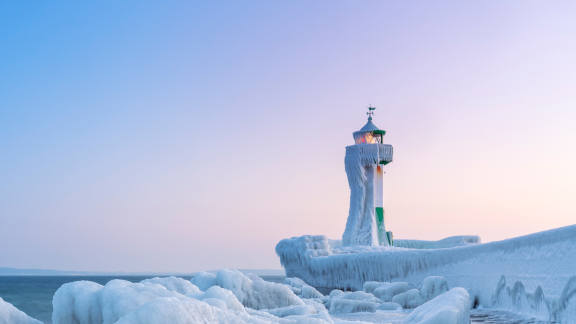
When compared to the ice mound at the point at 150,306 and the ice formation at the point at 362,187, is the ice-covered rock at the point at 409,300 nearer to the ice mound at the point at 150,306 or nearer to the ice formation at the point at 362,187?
the ice mound at the point at 150,306

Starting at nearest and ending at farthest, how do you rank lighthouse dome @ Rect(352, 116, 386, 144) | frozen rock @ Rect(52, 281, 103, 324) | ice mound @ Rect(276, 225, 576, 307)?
frozen rock @ Rect(52, 281, 103, 324) < ice mound @ Rect(276, 225, 576, 307) < lighthouse dome @ Rect(352, 116, 386, 144)

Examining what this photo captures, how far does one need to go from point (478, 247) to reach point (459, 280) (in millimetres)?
1440

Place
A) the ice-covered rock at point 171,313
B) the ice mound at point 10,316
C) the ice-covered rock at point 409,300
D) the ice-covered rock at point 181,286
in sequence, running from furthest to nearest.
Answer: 1. the ice-covered rock at point 409,300
2. the ice-covered rock at point 181,286
3. the ice mound at point 10,316
4. the ice-covered rock at point 171,313

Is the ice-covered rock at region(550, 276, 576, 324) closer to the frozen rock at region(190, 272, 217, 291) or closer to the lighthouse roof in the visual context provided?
the frozen rock at region(190, 272, 217, 291)

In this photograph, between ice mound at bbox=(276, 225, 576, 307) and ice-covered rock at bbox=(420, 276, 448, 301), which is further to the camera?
ice-covered rock at bbox=(420, 276, 448, 301)

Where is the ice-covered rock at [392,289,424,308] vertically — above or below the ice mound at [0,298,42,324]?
below

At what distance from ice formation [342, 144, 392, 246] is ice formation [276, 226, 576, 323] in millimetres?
5825

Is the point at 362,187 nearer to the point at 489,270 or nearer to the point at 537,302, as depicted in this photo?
the point at 489,270

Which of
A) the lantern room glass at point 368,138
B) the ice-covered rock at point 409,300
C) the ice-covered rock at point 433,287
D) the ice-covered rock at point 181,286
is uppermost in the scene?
the lantern room glass at point 368,138

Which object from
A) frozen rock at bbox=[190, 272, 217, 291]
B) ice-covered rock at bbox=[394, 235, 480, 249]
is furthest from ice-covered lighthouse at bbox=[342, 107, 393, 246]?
frozen rock at bbox=[190, 272, 217, 291]

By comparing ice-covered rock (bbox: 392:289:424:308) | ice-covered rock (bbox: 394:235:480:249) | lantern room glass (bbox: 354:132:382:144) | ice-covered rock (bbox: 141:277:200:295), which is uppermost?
lantern room glass (bbox: 354:132:382:144)

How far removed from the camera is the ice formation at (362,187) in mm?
36531

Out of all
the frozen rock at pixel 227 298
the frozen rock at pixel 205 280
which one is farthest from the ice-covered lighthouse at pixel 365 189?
the frozen rock at pixel 227 298

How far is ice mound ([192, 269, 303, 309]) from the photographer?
12.0 meters
